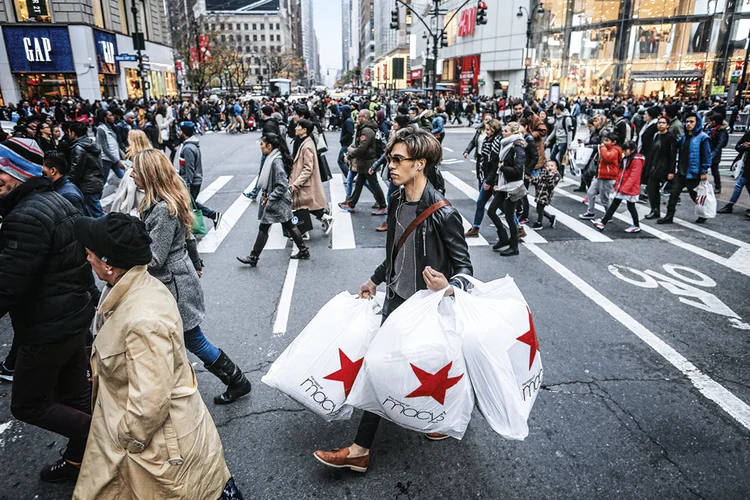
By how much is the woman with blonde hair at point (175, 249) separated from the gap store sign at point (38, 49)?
1547 inches

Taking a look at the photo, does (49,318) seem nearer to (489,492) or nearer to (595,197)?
(489,492)

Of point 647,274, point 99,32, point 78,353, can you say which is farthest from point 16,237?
point 99,32

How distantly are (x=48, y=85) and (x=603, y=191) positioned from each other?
40.7 meters

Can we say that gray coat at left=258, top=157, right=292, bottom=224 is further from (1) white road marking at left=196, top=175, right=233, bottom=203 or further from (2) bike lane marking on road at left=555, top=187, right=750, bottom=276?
(2) bike lane marking on road at left=555, top=187, right=750, bottom=276

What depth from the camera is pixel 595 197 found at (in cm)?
909

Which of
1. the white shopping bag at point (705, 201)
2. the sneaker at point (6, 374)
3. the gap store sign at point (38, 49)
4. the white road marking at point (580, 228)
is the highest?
the gap store sign at point (38, 49)

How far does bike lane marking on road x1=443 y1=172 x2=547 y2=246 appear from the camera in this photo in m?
7.97

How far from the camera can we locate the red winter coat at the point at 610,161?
8328 mm

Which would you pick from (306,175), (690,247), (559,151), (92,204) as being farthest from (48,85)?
(690,247)

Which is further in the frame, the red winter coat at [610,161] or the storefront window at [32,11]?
the storefront window at [32,11]

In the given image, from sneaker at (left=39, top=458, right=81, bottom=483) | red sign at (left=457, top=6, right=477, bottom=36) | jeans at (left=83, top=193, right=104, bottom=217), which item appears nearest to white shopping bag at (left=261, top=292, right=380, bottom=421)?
sneaker at (left=39, top=458, right=81, bottom=483)

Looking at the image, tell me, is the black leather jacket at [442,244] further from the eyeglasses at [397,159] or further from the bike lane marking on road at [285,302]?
the bike lane marking on road at [285,302]

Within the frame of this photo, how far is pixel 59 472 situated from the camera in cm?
292

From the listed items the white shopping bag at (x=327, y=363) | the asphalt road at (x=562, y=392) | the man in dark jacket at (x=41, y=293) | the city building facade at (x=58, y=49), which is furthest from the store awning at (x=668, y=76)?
the man in dark jacket at (x=41, y=293)
